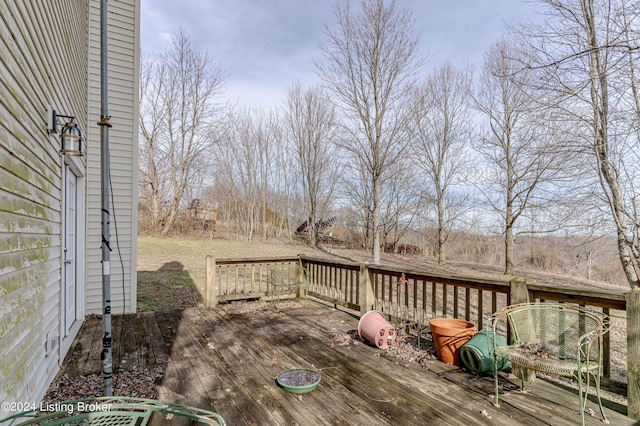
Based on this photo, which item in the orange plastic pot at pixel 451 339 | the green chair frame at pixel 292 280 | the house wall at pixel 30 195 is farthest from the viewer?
the green chair frame at pixel 292 280

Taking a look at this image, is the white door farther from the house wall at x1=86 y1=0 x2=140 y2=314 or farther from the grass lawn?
the grass lawn

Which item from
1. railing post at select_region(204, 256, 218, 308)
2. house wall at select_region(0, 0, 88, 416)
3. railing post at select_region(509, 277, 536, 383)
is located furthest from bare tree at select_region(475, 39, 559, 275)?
house wall at select_region(0, 0, 88, 416)

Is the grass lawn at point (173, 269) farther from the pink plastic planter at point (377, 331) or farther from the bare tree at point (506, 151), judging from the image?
the bare tree at point (506, 151)

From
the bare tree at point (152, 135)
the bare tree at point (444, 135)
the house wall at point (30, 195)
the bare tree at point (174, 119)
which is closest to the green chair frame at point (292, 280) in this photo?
the house wall at point (30, 195)

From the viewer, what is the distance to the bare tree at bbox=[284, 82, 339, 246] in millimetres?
17344

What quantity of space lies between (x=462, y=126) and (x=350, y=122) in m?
5.41

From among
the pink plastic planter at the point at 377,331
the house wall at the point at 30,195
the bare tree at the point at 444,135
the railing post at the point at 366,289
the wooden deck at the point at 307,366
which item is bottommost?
the wooden deck at the point at 307,366

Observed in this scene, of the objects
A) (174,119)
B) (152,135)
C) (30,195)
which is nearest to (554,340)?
(30,195)

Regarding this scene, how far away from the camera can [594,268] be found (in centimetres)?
1062

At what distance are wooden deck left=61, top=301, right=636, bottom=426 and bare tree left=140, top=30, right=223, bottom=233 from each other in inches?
491

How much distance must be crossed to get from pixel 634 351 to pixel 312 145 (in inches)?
633

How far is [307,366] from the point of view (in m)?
3.29

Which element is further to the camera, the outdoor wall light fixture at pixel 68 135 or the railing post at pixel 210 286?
the railing post at pixel 210 286

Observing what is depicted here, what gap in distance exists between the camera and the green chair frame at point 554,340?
7.56 ft
